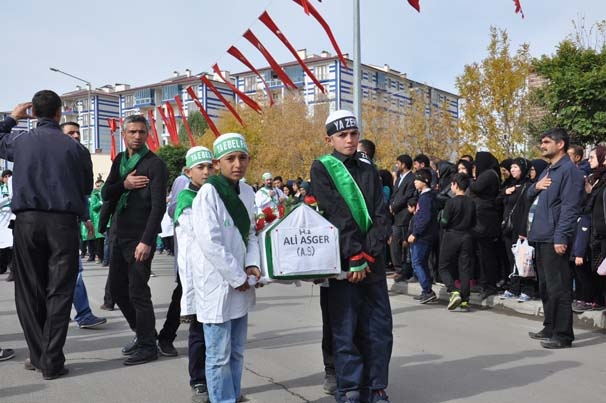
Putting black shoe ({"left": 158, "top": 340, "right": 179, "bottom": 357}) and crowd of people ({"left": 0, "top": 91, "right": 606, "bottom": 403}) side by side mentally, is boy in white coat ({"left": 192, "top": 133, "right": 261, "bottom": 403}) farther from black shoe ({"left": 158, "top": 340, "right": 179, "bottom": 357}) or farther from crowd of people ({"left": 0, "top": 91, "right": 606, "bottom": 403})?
black shoe ({"left": 158, "top": 340, "right": 179, "bottom": 357})

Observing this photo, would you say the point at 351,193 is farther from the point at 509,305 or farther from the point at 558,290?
the point at 509,305

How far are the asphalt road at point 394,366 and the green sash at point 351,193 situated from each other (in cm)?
138

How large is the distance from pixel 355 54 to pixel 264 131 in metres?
27.7

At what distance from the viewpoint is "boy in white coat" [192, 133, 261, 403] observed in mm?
3717

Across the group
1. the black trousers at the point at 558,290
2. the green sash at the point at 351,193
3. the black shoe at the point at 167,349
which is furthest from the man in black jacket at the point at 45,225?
the black trousers at the point at 558,290

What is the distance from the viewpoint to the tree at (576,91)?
1584cm

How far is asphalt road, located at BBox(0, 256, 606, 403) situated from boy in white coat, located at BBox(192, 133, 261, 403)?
2.30ft

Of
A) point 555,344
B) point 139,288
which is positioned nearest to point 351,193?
point 139,288

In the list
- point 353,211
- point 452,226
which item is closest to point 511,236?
point 452,226

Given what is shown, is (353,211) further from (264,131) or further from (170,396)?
(264,131)

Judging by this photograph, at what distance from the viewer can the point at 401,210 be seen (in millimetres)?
9734

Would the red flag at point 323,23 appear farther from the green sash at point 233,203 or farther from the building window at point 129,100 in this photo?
the building window at point 129,100

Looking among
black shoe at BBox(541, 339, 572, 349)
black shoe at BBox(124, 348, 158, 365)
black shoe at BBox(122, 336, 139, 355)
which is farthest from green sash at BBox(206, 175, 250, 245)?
black shoe at BBox(541, 339, 572, 349)

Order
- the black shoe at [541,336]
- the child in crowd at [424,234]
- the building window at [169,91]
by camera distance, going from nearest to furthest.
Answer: the black shoe at [541,336] < the child in crowd at [424,234] < the building window at [169,91]
